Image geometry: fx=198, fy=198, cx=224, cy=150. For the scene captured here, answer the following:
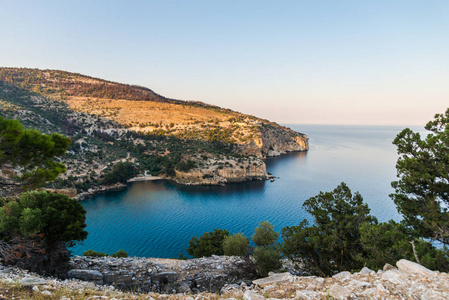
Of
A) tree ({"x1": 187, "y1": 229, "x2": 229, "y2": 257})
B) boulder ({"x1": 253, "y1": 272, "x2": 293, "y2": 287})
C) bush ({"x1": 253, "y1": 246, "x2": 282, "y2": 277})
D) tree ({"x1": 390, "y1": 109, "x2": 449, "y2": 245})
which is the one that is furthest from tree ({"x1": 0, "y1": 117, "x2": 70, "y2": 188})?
tree ({"x1": 187, "y1": 229, "x2": 229, "y2": 257})

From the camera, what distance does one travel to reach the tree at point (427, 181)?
340 inches

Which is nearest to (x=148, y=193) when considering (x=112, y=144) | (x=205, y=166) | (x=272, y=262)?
(x=205, y=166)

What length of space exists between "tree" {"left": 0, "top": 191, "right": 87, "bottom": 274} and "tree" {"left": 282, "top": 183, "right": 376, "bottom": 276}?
13824 mm

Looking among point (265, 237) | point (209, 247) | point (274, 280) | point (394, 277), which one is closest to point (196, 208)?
point (209, 247)

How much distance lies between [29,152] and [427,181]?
1736 cm

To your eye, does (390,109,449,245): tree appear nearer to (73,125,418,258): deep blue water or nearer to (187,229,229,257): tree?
(187,229,229,257): tree

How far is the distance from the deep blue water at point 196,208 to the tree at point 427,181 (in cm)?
2642

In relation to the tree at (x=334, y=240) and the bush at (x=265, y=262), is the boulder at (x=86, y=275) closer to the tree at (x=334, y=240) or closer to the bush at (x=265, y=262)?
the bush at (x=265, y=262)

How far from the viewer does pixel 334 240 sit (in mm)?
11070

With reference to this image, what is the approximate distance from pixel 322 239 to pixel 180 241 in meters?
24.6

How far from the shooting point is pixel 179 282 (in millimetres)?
12766

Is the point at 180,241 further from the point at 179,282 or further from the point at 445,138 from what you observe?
the point at 445,138

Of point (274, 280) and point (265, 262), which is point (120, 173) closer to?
point (265, 262)

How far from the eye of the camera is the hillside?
58969mm
